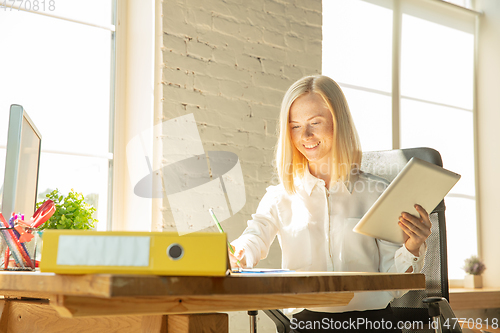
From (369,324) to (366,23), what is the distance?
8.28ft

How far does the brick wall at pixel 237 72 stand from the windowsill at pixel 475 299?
1.28m

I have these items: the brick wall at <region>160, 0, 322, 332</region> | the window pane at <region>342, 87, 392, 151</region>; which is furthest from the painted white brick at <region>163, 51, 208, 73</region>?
the window pane at <region>342, 87, 392, 151</region>

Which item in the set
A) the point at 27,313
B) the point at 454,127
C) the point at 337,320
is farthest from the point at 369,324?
the point at 454,127

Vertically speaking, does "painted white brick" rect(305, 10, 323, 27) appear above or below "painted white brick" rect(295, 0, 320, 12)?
below

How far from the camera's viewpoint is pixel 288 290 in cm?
71

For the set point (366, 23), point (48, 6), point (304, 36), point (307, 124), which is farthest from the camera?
point (366, 23)

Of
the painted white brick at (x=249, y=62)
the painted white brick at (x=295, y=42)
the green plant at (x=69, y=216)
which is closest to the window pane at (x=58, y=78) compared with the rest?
the painted white brick at (x=249, y=62)

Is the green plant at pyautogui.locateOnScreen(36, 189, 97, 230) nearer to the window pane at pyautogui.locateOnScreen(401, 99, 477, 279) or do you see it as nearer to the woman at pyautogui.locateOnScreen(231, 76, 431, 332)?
the woman at pyautogui.locateOnScreen(231, 76, 431, 332)

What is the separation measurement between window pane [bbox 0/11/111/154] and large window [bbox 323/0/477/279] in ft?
4.96

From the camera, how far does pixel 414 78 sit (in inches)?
145

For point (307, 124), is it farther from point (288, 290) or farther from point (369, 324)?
point (288, 290)

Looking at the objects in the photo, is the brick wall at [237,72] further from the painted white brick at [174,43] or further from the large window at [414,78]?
the large window at [414,78]

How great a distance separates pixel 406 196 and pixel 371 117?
239 centimetres

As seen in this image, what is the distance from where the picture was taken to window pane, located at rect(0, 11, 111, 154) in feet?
7.18
